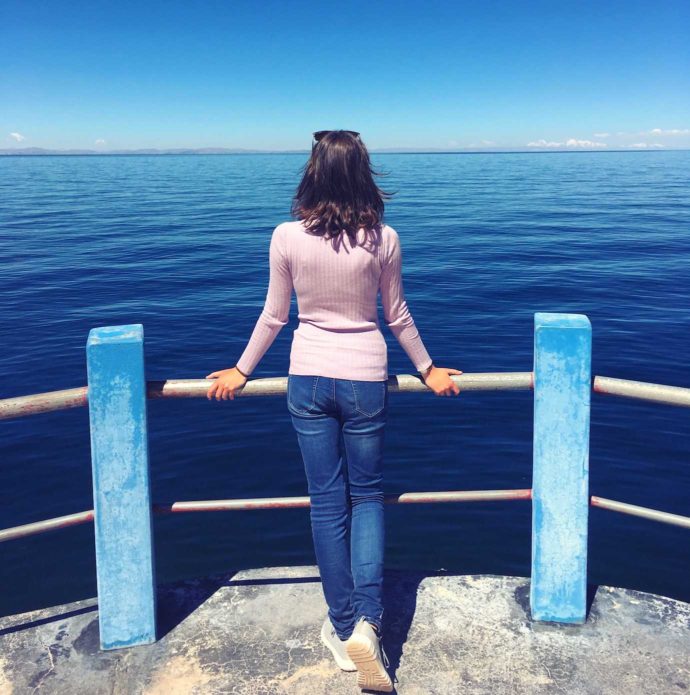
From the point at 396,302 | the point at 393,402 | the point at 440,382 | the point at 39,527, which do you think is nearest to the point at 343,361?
the point at 396,302

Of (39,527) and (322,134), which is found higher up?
(322,134)

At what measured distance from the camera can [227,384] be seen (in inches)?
120

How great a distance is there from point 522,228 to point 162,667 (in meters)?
29.5

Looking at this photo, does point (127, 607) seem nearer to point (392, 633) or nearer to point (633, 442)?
point (392, 633)

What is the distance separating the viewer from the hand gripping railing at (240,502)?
9.86 ft

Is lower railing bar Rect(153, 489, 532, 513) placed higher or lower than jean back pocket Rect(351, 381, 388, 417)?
lower

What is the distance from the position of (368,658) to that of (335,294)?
4.56 ft

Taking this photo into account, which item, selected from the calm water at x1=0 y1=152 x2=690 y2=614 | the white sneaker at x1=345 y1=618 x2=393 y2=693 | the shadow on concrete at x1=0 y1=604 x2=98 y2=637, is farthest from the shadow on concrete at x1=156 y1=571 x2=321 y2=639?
the calm water at x1=0 y1=152 x2=690 y2=614

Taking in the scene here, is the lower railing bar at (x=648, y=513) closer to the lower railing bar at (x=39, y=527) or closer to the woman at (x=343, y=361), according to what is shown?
the woman at (x=343, y=361)

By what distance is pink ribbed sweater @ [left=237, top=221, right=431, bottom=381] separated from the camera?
8.89ft

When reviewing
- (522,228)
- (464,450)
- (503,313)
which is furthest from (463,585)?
(522,228)

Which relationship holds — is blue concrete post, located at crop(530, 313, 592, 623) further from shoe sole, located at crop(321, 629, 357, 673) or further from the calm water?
the calm water

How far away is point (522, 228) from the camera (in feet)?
100

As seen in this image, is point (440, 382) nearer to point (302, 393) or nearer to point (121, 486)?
point (302, 393)
